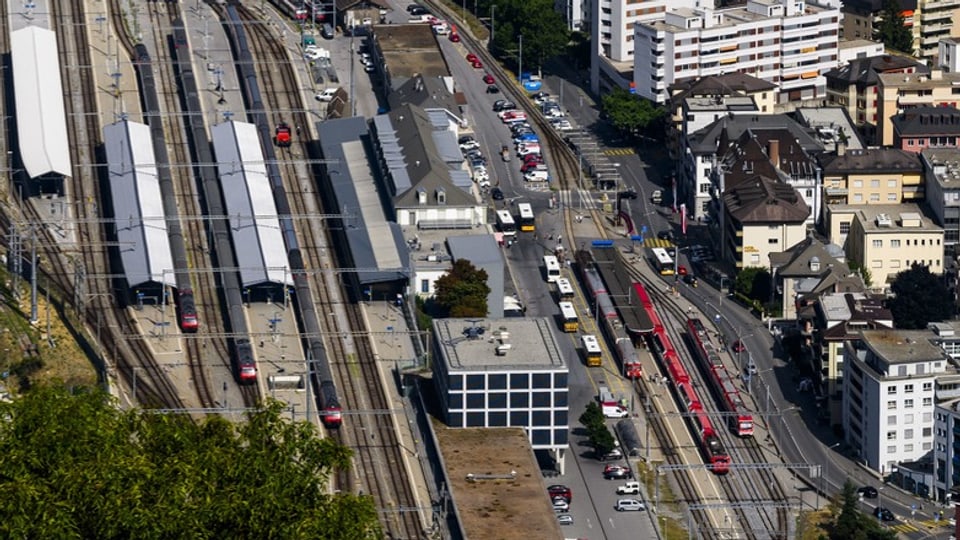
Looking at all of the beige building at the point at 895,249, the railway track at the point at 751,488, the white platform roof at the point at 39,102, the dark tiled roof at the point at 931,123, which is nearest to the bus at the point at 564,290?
the railway track at the point at 751,488

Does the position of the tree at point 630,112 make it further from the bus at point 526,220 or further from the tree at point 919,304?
the tree at point 919,304

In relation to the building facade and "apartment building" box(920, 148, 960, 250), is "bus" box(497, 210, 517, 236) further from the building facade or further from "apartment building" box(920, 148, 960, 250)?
the building facade

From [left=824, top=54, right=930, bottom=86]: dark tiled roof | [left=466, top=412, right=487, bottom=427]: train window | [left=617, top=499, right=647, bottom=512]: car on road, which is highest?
[left=824, top=54, right=930, bottom=86]: dark tiled roof

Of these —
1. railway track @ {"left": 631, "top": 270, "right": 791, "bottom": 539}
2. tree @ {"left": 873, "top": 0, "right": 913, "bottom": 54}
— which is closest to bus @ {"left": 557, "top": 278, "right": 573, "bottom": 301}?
railway track @ {"left": 631, "top": 270, "right": 791, "bottom": 539}

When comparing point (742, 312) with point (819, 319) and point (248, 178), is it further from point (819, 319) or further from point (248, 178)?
point (248, 178)

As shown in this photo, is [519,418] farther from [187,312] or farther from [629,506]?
[187,312]

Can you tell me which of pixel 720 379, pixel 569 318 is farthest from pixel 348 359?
pixel 720 379
